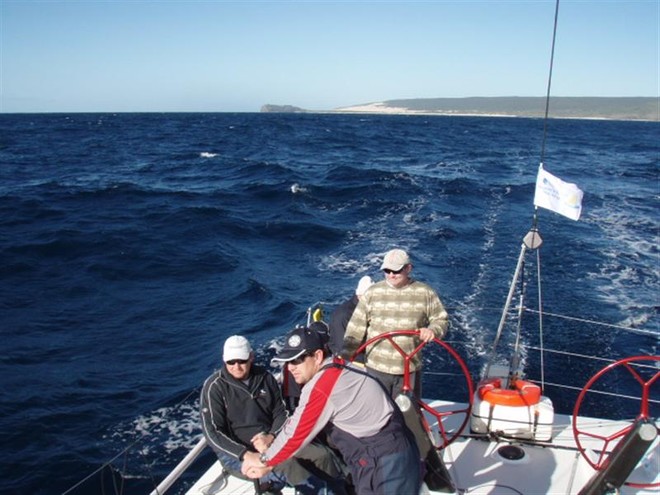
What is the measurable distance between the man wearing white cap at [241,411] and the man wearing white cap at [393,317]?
0.72 meters

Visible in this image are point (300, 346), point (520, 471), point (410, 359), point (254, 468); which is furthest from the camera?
point (520, 471)

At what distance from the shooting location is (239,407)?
4.18 m

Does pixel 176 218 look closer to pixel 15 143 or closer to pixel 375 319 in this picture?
pixel 375 319

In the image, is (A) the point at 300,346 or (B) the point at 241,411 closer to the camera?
(A) the point at 300,346

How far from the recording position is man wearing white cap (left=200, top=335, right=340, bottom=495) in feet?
12.7

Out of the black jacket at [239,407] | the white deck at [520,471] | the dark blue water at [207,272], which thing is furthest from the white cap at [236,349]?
the dark blue water at [207,272]

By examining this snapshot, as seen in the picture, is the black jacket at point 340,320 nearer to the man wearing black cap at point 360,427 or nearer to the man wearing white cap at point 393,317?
the man wearing white cap at point 393,317

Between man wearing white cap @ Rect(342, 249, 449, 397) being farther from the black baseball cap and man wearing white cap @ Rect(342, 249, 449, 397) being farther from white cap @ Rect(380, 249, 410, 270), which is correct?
the black baseball cap

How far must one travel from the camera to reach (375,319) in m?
4.62

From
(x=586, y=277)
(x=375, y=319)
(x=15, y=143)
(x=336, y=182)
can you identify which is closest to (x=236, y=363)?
(x=375, y=319)

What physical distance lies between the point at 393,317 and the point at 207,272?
467 inches

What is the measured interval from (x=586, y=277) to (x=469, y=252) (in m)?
3.34

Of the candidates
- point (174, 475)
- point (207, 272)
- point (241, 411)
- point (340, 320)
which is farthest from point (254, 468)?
point (207, 272)

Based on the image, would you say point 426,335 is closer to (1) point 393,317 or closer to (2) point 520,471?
(1) point 393,317
